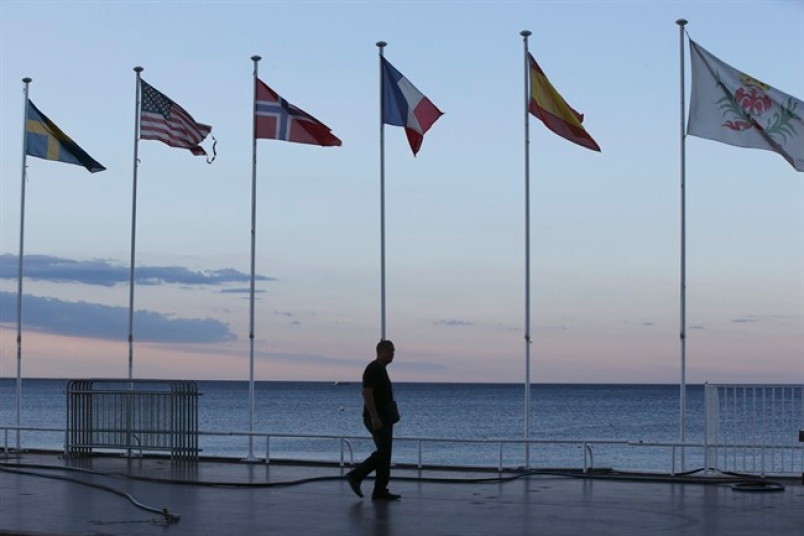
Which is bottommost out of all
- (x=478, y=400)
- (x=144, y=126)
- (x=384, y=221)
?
(x=478, y=400)

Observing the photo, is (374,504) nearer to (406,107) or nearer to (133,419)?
(133,419)

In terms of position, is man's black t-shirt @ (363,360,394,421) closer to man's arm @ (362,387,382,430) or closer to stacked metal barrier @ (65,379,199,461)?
man's arm @ (362,387,382,430)

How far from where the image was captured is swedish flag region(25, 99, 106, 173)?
2591cm

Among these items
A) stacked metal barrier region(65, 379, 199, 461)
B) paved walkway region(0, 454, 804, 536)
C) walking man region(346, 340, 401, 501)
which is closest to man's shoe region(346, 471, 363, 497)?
walking man region(346, 340, 401, 501)

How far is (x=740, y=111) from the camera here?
20609 mm

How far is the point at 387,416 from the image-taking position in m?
16.2

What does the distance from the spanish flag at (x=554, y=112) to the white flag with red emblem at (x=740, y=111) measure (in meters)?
1.90

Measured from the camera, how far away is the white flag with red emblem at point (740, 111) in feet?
66.8

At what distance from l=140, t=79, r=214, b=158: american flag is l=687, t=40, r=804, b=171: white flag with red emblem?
9275 millimetres

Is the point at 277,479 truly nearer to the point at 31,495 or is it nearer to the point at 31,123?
the point at 31,495

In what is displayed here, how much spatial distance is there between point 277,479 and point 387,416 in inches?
134

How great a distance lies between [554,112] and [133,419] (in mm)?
8745

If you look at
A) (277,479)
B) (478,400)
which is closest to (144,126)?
(277,479)

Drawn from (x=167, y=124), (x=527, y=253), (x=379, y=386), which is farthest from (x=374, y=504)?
(x=167, y=124)
